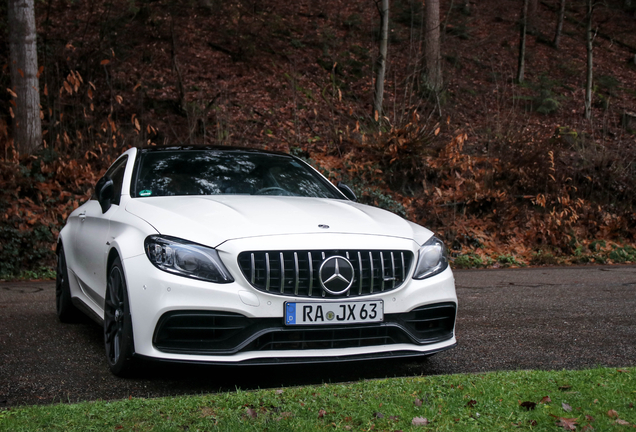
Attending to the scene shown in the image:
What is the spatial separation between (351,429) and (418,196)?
34.6 feet

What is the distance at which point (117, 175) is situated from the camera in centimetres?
578

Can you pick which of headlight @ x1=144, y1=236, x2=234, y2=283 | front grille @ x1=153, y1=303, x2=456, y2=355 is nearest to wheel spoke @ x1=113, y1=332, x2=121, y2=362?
front grille @ x1=153, y1=303, x2=456, y2=355

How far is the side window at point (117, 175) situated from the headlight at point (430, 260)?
7.58 ft

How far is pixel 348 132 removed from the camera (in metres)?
14.2

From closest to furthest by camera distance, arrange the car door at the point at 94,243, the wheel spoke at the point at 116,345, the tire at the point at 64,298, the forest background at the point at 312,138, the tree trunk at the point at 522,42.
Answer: the wheel spoke at the point at 116,345 < the car door at the point at 94,243 < the tire at the point at 64,298 < the forest background at the point at 312,138 < the tree trunk at the point at 522,42

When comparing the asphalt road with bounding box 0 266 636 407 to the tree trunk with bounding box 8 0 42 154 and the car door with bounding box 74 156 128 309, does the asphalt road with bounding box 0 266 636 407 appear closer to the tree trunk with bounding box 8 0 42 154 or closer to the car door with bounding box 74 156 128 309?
the car door with bounding box 74 156 128 309

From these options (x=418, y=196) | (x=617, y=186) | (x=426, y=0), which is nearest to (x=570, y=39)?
(x=426, y=0)

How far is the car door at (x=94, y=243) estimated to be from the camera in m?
4.71

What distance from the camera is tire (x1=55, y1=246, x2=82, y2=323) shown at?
19.7ft

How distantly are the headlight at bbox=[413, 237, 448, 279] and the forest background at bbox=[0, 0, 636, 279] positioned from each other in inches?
275

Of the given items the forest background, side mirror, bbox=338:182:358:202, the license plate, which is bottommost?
the forest background

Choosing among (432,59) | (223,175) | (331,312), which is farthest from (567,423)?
(432,59)

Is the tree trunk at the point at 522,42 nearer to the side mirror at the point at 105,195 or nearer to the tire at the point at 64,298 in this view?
the tire at the point at 64,298

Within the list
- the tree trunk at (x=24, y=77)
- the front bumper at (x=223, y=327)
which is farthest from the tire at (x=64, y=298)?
the tree trunk at (x=24, y=77)
